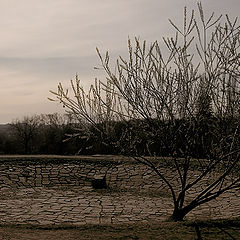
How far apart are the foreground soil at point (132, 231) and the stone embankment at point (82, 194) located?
128 cm

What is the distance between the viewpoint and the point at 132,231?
4688 millimetres

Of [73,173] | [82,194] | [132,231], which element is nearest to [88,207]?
[82,194]

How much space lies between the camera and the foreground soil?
14.6 ft

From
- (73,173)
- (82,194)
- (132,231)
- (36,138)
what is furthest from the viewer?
(36,138)

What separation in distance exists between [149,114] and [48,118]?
2106 centimetres

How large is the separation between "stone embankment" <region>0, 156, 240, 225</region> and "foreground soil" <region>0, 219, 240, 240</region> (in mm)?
1280

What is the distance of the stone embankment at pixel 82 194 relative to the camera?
6750mm

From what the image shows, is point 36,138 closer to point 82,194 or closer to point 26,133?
point 26,133

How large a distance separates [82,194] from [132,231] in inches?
169

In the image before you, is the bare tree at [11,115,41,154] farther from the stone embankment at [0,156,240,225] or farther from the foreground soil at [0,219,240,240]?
the foreground soil at [0,219,240,240]

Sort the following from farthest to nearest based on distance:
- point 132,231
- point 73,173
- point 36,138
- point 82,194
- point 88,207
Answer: point 36,138 < point 73,173 < point 82,194 < point 88,207 < point 132,231

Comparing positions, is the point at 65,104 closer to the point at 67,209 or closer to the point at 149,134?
the point at 149,134

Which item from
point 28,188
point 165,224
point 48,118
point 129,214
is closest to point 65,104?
point 165,224

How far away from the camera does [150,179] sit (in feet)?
33.3
